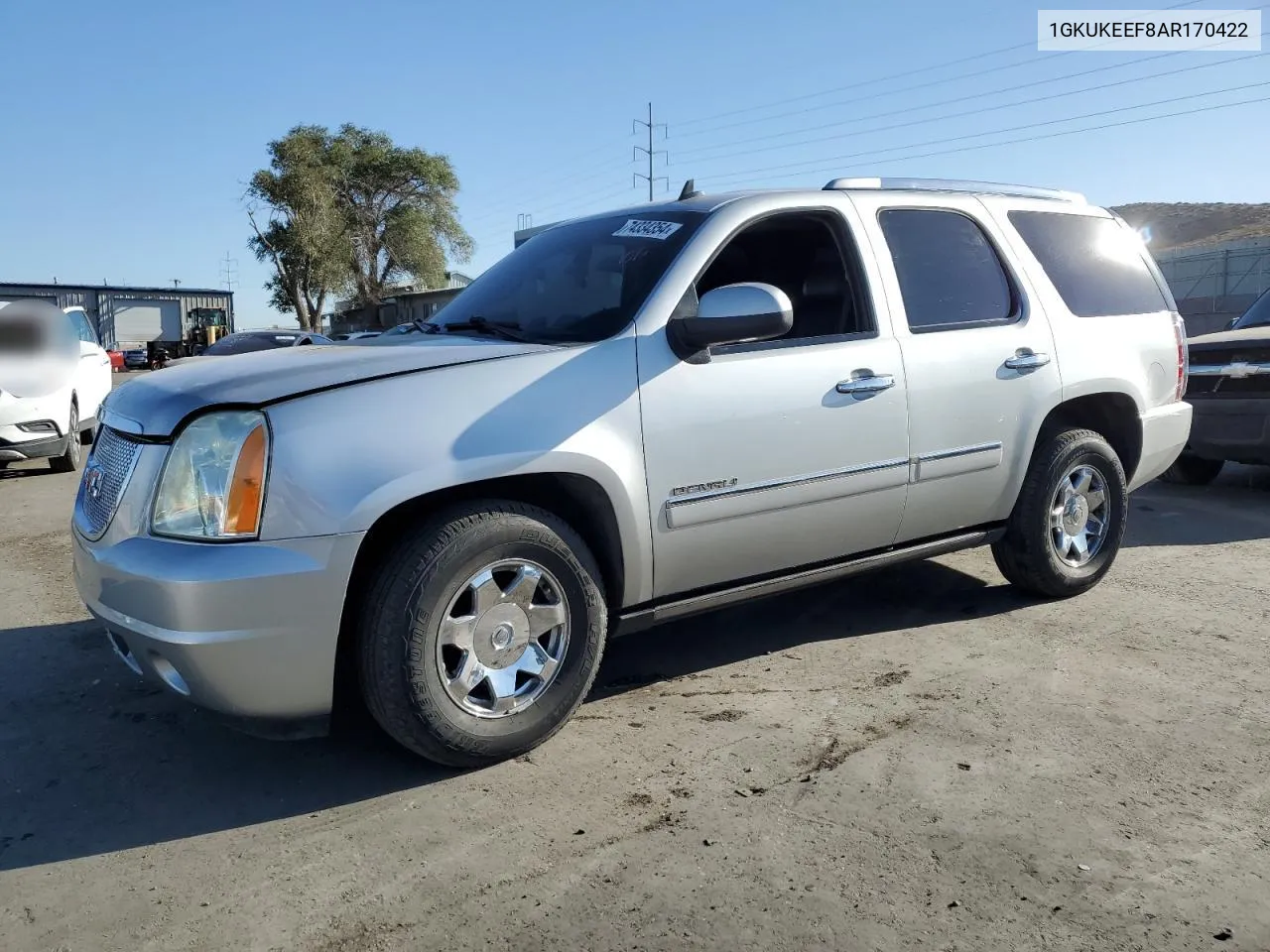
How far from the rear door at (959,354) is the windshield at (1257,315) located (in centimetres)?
496

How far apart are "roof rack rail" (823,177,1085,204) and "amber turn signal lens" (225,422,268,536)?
2.48 meters

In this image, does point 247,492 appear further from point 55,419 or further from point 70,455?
point 70,455

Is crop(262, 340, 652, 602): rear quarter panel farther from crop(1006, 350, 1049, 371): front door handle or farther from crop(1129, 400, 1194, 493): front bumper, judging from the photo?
crop(1129, 400, 1194, 493): front bumper

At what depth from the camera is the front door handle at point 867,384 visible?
372 cm

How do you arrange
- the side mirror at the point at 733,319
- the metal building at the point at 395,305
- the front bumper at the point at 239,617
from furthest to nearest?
the metal building at the point at 395,305
the side mirror at the point at 733,319
the front bumper at the point at 239,617

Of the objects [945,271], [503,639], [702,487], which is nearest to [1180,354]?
[945,271]

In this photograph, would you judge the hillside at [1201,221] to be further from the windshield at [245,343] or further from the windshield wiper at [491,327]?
the windshield wiper at [491,327]

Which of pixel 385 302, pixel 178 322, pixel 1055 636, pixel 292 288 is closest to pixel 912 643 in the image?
pixel 1055 636

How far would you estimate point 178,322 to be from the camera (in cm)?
5753

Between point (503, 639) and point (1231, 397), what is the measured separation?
6150 mm

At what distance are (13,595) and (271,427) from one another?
3291 millimetres

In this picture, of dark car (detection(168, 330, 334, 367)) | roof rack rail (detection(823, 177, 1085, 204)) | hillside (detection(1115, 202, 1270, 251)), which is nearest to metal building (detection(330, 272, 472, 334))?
dark car (detection(168, 330, 334, 367))

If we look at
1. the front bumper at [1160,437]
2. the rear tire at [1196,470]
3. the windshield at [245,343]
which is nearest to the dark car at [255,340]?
the windshield at [245,343]

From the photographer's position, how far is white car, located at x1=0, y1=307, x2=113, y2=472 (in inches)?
340
